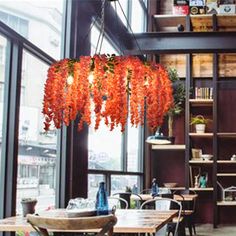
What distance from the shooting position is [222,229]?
27.3ft

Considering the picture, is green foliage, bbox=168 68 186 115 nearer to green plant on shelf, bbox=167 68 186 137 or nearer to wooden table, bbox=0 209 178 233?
green plant on shelf, bbox=167 68 186 137

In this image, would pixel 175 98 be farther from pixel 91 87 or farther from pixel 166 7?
pixel 91 87

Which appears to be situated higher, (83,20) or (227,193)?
(83,20)

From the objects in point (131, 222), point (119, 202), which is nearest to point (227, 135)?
point (119, 202)

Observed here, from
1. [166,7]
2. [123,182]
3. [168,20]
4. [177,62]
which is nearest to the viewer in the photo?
[123,182]

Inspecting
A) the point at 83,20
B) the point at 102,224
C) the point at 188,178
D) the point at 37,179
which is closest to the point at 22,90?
the point at 37,179

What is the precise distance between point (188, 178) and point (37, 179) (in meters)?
4.75

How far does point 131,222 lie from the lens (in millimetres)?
3324

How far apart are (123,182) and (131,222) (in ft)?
14.9

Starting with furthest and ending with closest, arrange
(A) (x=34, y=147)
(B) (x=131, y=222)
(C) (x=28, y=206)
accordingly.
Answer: (A) (x=34, y=147), (C) (x=28, y=206), (B) (x=131, y=222)

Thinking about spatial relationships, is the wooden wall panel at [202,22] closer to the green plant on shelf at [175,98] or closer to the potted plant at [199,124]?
the green plant on shelf at [175,98]

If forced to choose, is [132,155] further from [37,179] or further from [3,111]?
[3,111]

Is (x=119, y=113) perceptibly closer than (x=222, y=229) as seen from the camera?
Yes

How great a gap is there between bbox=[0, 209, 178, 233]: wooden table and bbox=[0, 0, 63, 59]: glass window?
166 cm
